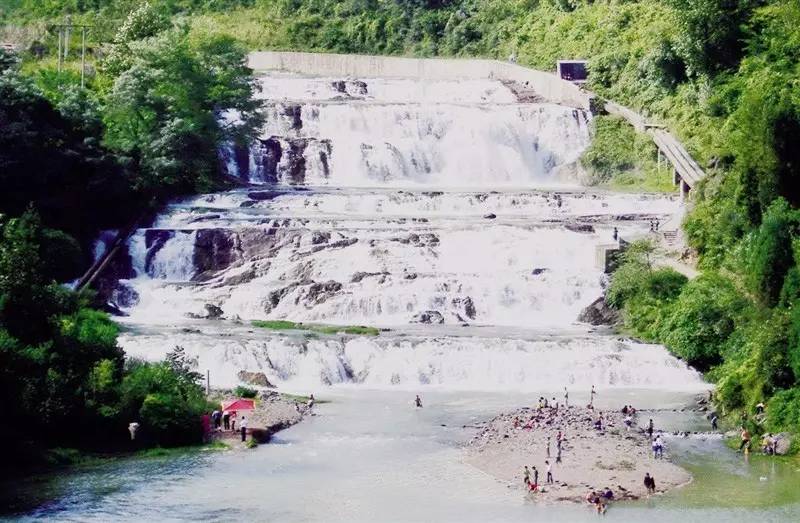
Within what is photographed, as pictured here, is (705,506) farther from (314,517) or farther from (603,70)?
(603,70)

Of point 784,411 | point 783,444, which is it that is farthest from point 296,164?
point 783,444

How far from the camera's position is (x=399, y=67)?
90125 millimetres

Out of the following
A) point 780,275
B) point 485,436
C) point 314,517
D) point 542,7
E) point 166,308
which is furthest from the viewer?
point 542,7

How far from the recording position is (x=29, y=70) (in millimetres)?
85438

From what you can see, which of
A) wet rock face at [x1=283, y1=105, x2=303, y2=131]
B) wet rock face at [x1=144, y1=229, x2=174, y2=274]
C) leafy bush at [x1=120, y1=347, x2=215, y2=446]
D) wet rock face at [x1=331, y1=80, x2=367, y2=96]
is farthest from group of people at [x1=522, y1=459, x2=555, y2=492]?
wet rock face at [x1=331, y1=80, x2=367, y2=96]

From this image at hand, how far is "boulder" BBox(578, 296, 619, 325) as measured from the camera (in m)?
53.8

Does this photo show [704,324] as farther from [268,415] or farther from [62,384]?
[62,384]

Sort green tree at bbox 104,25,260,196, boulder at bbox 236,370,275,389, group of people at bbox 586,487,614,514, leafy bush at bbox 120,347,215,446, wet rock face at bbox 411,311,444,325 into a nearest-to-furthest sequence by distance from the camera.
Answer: group of people at bbox 586,487,614,514
leafy bush at bbox 120,347,215,446
boulder at bbox 236,370,275,389
wet rock face at bbox 411,311,444,325
green tree at bbox 104,25,260,196

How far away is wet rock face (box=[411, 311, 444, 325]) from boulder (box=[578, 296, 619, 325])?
5080 millimetres


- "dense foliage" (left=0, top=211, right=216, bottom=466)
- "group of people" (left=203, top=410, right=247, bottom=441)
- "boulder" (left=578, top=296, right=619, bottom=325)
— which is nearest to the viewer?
"dense foliage" (left=0, top=211, right=216, bottom=466)

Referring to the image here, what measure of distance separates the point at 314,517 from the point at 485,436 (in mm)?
8241

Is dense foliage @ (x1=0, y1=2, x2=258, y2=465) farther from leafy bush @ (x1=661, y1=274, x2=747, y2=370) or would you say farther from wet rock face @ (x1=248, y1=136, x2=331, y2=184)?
leafy bush @ (x1=661, y1=274, x2=747, y2=370)

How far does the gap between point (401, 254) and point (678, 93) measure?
70.1 ft

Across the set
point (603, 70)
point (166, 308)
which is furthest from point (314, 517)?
point (603, 70)
